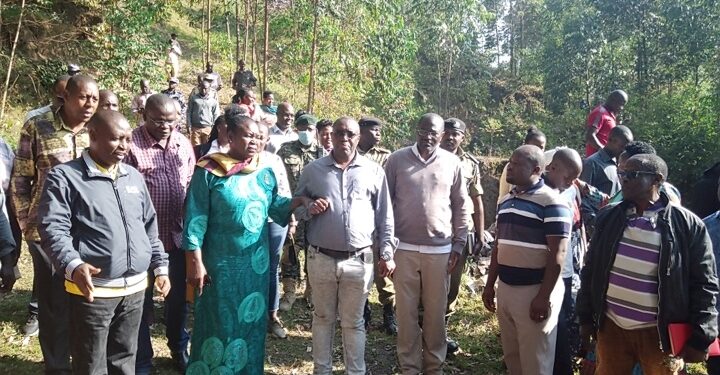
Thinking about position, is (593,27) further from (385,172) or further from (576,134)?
(385,172)

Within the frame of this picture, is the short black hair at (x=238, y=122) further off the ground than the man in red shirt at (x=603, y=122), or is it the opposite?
the man in red shirt at (x=603, y=122)

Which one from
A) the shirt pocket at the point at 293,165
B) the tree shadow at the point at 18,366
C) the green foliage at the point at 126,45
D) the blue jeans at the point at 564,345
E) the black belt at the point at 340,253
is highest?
the green foliage at the point at 126,45

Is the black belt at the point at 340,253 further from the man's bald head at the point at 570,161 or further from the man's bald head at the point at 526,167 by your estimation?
the man's bald head at the point at 570,161

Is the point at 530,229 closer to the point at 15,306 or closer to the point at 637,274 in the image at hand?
the point at 637,274

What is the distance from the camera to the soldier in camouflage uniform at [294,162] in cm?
507

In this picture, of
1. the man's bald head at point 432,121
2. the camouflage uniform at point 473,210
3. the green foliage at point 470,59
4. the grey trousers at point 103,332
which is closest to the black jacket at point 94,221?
the grey trousers at point 103,332

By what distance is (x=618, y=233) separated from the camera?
276 cm

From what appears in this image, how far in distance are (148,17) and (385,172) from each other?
9.70 meters

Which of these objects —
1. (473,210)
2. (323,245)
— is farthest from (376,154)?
(323,245)

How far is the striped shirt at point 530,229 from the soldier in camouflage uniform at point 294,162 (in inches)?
89.4

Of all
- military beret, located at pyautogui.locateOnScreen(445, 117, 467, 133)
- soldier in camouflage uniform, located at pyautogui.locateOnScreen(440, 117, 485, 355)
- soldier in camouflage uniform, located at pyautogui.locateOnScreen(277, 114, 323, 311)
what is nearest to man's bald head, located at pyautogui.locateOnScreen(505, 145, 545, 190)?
soldier in camouflage uniform, located at pyautogui.locateOnScreen(440, 117, 485, 355)

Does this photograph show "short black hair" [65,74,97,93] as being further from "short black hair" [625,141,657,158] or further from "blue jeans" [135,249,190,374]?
"short black hair" [625,141,657,158]

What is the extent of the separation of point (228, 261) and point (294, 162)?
1.99m

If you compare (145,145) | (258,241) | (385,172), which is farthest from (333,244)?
(145,145)
